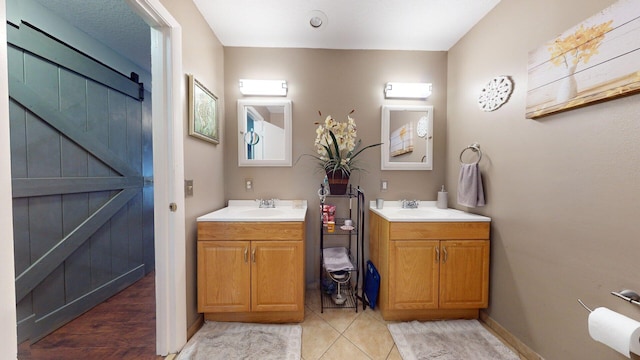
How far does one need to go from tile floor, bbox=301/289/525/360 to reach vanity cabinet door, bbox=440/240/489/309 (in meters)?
0.41

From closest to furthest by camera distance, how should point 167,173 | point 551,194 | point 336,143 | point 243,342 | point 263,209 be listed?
1. point 551,194
2. point 167,173
3. point 243,342
4. point 336,143
5. point 263,209

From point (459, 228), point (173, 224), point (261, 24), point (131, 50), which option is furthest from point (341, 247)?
point (131, 50)

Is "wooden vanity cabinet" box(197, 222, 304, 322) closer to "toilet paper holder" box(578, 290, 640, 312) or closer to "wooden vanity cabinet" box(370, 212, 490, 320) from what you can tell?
"wooden vanity cabinet" box(370, 212, 490, 320)

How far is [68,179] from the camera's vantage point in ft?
5.26

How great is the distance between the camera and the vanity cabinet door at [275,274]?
5.16ft

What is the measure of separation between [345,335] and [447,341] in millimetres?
683

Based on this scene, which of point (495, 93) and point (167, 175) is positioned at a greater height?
point (495, 93)

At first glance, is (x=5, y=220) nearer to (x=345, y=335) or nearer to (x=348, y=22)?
(x=345, y=335)

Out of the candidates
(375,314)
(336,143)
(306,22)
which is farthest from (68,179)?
(375,314)

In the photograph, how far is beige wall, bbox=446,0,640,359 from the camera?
98 cm

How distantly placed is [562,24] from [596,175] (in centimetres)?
83

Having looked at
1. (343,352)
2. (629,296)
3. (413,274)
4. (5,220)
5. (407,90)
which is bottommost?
(343,352)

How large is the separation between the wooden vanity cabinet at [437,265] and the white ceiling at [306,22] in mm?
1587

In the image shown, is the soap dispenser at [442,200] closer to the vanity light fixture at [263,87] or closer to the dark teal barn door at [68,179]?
the vanity light fixture at [263,87]
